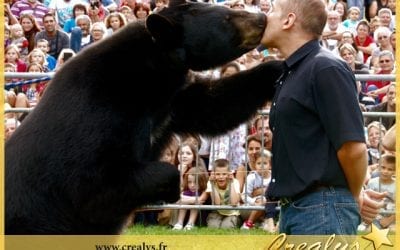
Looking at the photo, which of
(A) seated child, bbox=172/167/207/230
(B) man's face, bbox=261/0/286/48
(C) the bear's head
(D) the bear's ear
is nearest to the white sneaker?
(A) seated child, bbox=172/167/207/230

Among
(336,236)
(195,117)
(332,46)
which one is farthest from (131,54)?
(332,46)

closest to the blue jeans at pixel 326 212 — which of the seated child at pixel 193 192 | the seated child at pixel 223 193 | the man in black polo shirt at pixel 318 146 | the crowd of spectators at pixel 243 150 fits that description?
the man in black polo shirt at pixel 318 146

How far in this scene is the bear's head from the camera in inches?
254

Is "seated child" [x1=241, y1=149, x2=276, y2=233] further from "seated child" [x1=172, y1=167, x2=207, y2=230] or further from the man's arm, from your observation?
the man's arm

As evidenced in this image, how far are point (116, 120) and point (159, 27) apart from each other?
30.1 inches

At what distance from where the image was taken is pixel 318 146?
5.41 meters

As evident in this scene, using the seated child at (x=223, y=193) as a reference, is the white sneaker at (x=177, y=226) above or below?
below

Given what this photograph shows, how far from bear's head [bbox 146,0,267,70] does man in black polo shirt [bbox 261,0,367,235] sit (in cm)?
102

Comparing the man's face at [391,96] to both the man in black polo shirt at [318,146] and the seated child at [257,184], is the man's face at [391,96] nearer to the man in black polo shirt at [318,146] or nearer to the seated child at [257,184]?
the seated child at [257,184]

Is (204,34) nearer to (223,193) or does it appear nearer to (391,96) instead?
(223,193)

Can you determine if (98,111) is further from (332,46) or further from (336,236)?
(332,46)

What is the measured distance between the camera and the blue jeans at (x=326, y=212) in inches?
212

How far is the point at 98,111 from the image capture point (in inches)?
237

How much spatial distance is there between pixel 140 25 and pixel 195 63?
49cm
